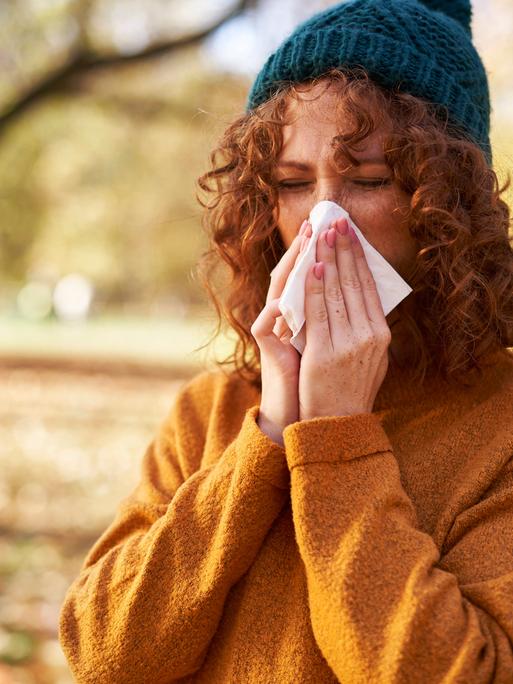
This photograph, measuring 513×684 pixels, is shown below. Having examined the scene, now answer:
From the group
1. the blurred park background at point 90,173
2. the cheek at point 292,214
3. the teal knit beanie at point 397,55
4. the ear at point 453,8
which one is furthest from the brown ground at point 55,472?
the ear at point 453,8

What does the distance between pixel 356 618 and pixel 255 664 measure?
0.36m

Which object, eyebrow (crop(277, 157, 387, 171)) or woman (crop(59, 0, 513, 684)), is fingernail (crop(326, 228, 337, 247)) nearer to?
woman (crop(59, 0, 513, 684))

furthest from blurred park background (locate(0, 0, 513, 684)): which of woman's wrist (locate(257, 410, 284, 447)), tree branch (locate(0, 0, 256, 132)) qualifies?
woman's wrist (locate(257, 410, 284, 447))

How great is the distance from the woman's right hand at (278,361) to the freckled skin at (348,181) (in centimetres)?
13

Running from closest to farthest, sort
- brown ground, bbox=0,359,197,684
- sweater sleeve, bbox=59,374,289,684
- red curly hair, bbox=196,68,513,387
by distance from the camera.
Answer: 1. sweater sleeve, bbox=59,374,289,684
2. red curly hair, bbox=196,68,513,387
3. brown ground, bbox=0,359,197,684

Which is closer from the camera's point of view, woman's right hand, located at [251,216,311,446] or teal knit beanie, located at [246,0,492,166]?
woman's right hand, located at [251,216,311,446]

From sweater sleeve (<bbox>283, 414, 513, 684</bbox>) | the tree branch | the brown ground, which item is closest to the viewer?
sweater sleeve (<bbox>283, 414, 513, 684</bbox>)

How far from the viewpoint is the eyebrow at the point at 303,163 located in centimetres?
201

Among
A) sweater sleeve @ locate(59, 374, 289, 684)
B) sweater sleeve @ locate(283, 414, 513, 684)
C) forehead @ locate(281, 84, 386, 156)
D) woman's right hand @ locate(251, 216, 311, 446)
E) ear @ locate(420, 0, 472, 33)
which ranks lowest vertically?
sweater sleeve @ locate(59, 374, 289, 684)

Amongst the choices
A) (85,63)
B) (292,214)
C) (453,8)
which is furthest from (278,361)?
(85,63)

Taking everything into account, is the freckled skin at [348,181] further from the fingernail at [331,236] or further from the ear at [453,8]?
the ear at [453,8]

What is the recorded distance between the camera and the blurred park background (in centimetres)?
554

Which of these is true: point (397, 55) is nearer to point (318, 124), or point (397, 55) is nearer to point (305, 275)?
point (318, 124)

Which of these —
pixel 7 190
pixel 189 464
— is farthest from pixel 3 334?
pixel 189 464
